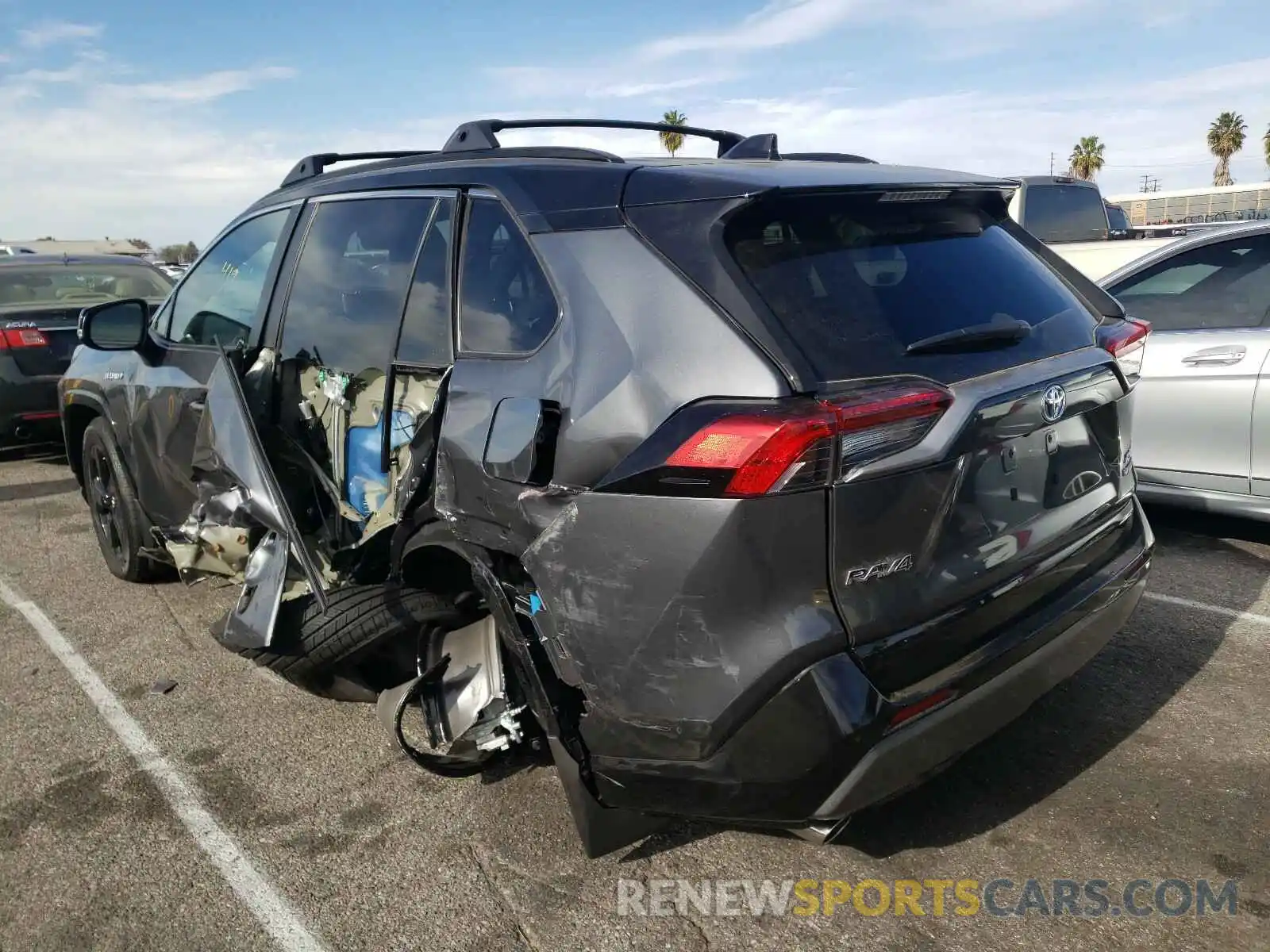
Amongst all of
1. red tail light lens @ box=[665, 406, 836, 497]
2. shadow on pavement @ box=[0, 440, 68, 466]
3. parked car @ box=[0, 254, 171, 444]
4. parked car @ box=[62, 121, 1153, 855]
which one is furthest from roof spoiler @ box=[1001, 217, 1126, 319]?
shadow on pavement @ box=[0, 440, 68, 466]

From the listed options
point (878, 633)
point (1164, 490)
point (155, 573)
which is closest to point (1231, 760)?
point (878, 633)

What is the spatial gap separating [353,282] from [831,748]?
2.20m

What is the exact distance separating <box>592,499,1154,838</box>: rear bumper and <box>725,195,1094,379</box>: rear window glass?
682 mm

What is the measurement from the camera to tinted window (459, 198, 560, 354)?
102 inches

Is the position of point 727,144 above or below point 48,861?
above

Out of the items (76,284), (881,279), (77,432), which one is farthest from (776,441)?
(76,284)

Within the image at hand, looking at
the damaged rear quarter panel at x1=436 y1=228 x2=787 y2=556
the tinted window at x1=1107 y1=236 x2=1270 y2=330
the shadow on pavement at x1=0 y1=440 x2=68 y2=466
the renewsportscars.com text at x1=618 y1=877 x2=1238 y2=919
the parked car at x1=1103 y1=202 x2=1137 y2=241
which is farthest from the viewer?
the parked car at x1=1103 y1=202 x2=1137 y2=241

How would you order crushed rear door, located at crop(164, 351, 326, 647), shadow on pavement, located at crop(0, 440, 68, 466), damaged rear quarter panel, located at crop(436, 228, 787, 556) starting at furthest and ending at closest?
shadow on pavement, located at crop(0, 440, 68, 466) → crushed rear door, located at crop(164, 351, 326, 647) → damaged rear quarter panel, located at crop(436, 228, 787, 556)

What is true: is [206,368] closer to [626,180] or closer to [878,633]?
[626,180]

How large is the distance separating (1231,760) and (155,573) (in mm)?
4762

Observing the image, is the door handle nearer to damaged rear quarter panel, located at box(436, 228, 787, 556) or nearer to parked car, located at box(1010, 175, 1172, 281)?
damaged rear quarter panel, located at box(436, 228, 787, 556)

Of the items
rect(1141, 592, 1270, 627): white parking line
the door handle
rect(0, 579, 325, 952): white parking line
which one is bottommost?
rect(1141, 592, 1270, 627): white parking line

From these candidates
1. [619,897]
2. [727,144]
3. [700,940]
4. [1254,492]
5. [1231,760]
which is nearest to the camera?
[700,940]

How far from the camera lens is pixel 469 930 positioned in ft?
8.30
